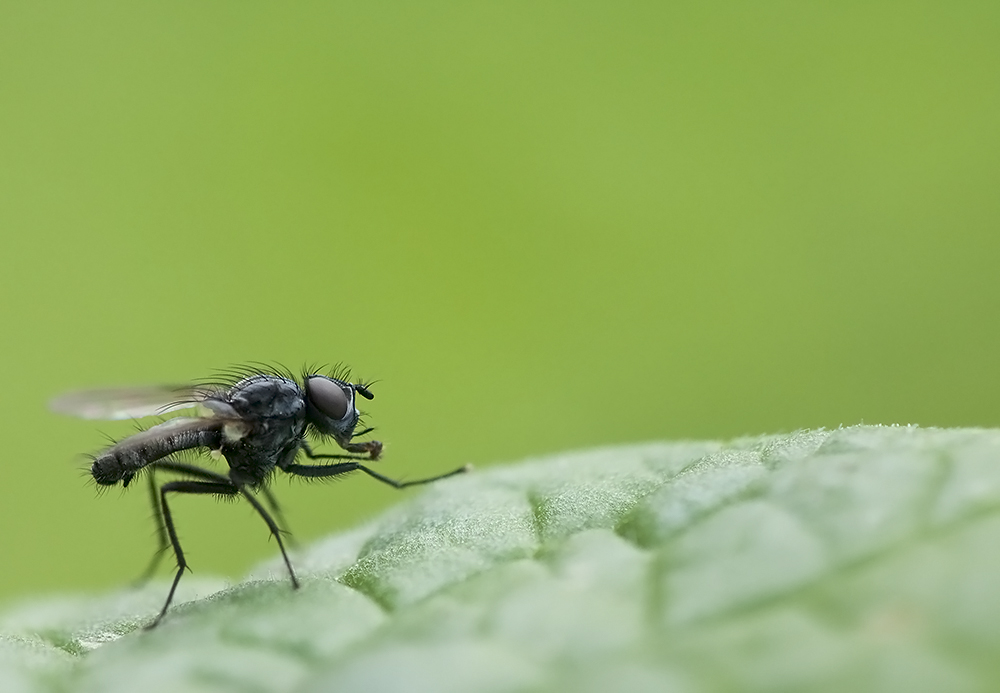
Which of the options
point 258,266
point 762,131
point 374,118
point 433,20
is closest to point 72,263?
point 258,266

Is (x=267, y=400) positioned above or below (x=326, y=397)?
below

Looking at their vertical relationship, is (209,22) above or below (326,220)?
above

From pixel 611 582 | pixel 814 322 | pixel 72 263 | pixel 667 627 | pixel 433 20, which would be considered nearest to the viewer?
pixel 667 627

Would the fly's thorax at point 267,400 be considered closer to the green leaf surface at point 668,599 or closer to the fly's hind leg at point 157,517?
the fly's hind leg at point 157,517

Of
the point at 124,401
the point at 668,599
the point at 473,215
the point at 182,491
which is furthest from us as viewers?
the point at 473,215

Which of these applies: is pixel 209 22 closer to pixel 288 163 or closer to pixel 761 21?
pixel 288 163

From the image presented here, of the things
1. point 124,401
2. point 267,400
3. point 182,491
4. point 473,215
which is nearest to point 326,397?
point 267,400

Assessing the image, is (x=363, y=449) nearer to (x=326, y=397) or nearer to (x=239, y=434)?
(x=326, y=397)
